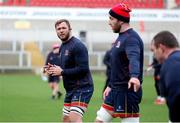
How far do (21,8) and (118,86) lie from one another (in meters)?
12.9

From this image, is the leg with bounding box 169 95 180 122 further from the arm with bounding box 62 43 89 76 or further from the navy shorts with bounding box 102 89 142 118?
the arm with bounding box 62 43 89 76

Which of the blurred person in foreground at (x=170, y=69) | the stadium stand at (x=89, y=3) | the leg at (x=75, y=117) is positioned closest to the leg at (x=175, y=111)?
the blurred person in foreground at (x=170, y=69)

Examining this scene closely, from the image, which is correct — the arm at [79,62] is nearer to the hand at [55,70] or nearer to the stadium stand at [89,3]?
the hand at [55,70]

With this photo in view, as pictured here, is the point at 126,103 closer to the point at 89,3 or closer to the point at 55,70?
the point at 55,70

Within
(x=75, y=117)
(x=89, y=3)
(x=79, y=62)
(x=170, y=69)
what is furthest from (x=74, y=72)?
(x=89, y=3)

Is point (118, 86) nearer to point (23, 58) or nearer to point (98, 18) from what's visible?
point (98, 18)

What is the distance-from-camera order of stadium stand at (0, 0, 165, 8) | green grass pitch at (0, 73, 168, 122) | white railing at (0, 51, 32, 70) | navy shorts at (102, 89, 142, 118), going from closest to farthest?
navy shorts at (102, 89, 142, 118) → green grass pitch at (0, 73, 168, 122) → stadium stand at (0, 0, 165, 8) → white railing at (0, 51, 32, 70)

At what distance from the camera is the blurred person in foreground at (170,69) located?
6.23m

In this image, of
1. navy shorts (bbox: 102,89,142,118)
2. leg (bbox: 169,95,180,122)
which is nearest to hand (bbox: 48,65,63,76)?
navy shorts (bbox: 102,89,142,118)

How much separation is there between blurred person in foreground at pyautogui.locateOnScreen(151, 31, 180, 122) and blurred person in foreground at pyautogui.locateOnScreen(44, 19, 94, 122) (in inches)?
132

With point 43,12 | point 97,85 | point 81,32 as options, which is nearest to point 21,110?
point 43,12

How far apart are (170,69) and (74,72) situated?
3637 mm

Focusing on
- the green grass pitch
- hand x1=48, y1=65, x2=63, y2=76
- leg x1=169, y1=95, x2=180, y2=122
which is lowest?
the green grass pitch

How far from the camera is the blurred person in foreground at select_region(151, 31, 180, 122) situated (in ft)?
20.4
